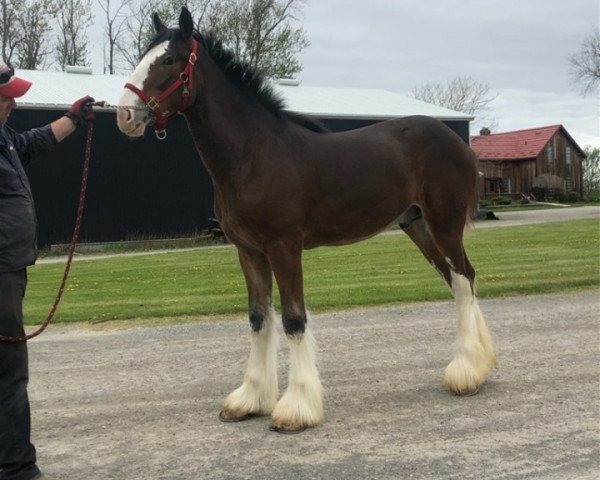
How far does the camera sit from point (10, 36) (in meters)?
37.8

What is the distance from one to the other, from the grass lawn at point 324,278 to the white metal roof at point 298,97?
7.74m

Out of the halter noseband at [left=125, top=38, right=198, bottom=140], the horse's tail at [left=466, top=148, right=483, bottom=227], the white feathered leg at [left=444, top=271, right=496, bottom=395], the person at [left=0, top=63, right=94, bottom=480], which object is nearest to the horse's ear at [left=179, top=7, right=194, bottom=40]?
the halter noseband at [left=125, top=38, right=198, bottom=140]

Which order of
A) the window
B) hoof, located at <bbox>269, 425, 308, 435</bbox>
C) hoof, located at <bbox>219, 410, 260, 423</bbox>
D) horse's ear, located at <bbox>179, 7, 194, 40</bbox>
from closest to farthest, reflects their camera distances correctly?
1. horse's ear, located at <bbox>179, 7, 194, 40</bbox>
2. hoof, located at <bbox>269, 425, 308, 435</bbox>
3. hoof, located at <bbox>219, 410, 260, 423</bbox>
4. the window

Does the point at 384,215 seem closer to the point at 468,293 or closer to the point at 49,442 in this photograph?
the point at 468,293

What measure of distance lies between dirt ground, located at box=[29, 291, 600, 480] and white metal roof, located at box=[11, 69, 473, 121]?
15831 mm

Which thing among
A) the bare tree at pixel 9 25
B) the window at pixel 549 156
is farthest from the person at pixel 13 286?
the window at pixel 549 156

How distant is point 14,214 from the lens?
363 cm

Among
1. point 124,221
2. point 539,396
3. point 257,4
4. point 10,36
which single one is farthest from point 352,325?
point 10,36

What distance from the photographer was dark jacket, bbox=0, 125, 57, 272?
3592 mm

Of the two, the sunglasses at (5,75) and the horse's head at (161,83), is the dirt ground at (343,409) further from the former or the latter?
the sunglasses at (5,75)

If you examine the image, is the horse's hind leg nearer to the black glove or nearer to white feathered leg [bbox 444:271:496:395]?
white feathered leg [bbox 444:271:496:395]

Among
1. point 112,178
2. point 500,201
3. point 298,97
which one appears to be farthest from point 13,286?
point 500,201

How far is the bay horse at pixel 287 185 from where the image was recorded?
443 centimetres

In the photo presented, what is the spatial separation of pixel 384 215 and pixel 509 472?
7.41 ft
